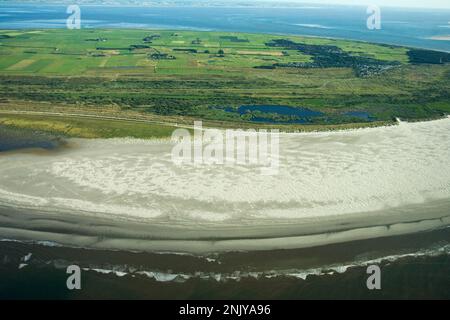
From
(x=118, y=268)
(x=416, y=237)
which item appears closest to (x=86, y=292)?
(x=118, y=268)

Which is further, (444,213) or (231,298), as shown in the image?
(444,213)

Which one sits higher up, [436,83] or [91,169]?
[436,83]

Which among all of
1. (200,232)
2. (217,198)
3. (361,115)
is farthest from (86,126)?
(361,115)

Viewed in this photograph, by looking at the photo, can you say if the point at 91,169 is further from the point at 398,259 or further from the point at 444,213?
the point at 444,213

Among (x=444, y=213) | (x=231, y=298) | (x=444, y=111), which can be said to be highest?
(x=444, y=111)

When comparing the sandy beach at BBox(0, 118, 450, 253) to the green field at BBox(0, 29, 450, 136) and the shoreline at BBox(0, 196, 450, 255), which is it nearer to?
the shoreline at BBox(0, 196, 450, 255)

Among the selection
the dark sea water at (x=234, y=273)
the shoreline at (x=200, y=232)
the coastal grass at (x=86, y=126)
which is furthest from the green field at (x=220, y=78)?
the dark sea water at (x=234, y=273)

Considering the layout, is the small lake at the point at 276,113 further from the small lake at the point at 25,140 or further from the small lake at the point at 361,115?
the small lake at the point at 25,140
